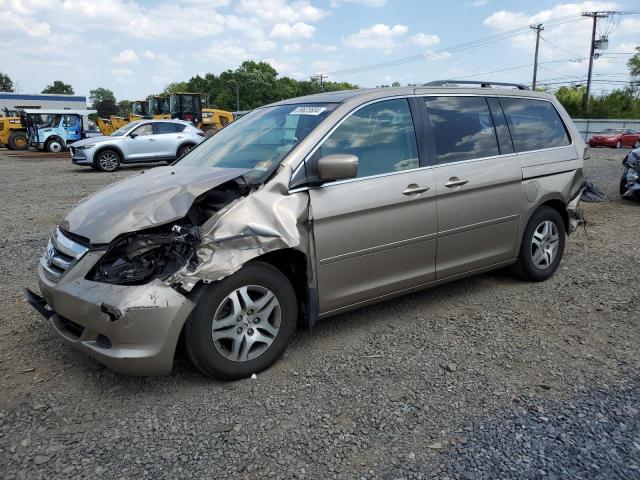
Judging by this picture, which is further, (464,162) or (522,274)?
(522,274)

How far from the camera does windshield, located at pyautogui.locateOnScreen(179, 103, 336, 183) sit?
342 centimetres

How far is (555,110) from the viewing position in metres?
5.00

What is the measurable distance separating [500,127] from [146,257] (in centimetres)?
314

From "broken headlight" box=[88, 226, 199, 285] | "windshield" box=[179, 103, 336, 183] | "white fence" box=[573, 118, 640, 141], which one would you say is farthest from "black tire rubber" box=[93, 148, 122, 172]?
"white fence" box=[573, 118, 640, 141]

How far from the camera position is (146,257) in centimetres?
294

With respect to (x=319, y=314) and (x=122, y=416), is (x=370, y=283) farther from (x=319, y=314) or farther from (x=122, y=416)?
(x=122, y=416)

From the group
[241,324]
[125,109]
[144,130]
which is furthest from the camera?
[125,109]

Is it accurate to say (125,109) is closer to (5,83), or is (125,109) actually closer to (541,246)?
(5,83)

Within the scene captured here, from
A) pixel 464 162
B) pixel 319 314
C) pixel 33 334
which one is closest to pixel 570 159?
pixel 464 162

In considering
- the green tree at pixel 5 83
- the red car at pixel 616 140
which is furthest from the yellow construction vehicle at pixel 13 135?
the green tree at pixel 5 83

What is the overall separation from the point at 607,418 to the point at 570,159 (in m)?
2.87

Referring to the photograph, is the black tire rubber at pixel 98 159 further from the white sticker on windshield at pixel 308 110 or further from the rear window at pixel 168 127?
the white sticker on windshield at pixel 308 110

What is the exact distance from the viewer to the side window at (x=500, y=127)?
439 cm

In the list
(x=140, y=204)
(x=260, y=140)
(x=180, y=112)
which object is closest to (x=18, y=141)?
(x=180, y=112)
